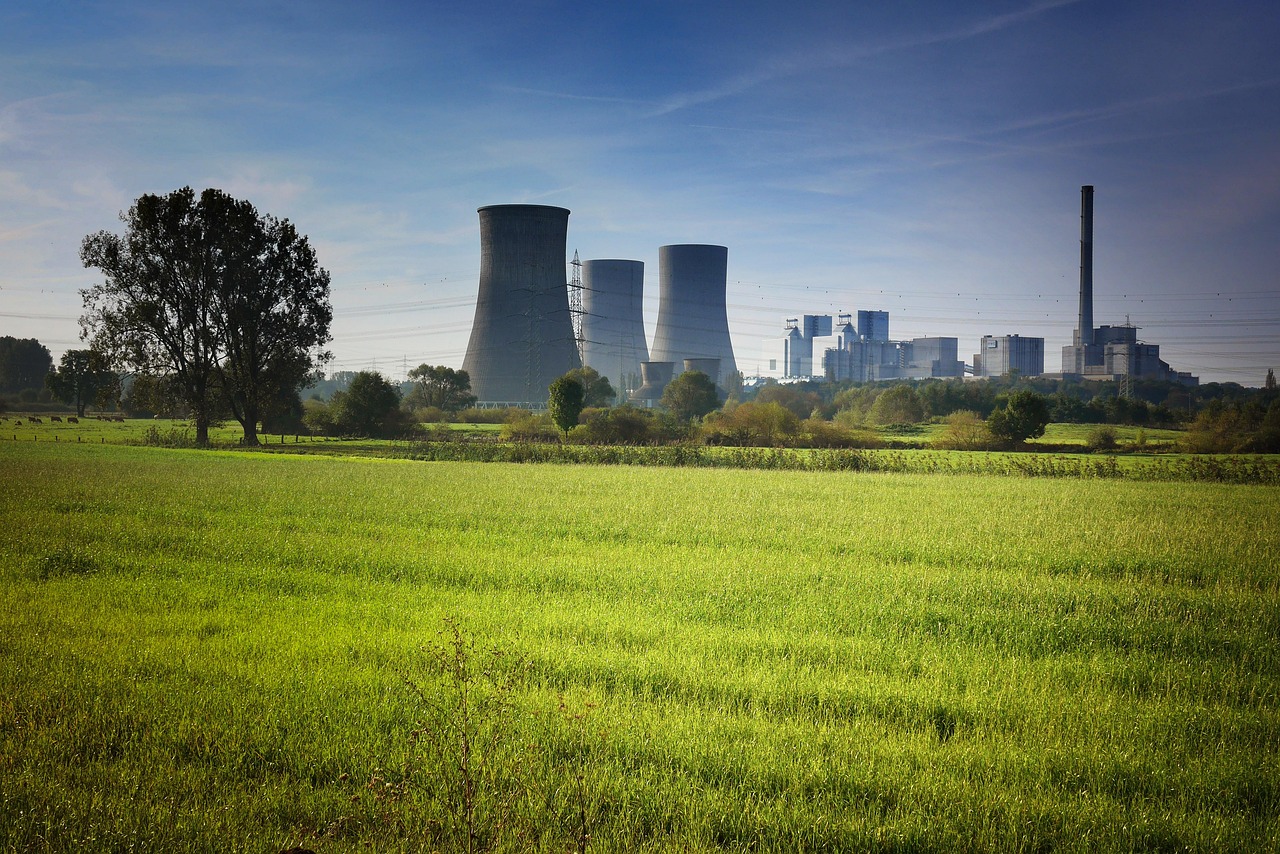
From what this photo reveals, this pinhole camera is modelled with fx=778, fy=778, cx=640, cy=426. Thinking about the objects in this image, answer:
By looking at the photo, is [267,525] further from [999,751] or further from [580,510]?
[999,751]

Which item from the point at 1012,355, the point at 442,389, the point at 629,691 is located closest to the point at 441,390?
the point at 442,389

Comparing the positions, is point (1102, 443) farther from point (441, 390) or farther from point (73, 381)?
point (73, 381)

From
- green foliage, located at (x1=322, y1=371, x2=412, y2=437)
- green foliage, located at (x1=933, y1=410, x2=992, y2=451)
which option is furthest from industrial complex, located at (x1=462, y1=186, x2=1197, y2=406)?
green foliage, located at (x1=933, y1=410, x2=992, y2=451)

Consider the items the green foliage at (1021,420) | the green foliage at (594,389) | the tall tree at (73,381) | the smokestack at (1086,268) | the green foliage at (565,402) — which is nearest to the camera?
the green foliage at (1021,420)

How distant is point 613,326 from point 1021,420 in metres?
60.0

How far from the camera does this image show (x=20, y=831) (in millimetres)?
3209

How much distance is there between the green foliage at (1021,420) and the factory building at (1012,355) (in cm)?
10958

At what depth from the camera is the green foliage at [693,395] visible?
6040cm

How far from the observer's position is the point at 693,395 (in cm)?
6075

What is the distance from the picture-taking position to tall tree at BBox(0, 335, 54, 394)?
76.8 m

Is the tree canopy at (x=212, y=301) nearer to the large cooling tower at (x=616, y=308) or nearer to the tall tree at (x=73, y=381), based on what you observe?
the tall tree at (x=73, y=381)

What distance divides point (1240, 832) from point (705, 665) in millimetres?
2930

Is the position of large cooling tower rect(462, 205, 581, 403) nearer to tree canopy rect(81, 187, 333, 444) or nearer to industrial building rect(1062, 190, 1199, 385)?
tree canopy rect(81, 187, 333, 444)

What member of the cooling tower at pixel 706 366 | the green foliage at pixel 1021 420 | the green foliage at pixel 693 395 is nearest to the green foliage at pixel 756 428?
the green foliage at pixel 1021 420
